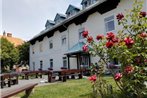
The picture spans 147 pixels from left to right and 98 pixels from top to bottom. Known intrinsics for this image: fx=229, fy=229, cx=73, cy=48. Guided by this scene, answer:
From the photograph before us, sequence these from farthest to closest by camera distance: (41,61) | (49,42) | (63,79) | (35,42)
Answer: (35,42) → (41,61) → (49,42) → (63,79)

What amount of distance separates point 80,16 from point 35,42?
1470cm

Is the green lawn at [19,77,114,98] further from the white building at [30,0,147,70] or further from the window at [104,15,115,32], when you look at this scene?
the window at [104,15,115,32]

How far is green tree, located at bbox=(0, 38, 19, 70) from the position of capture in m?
41.9

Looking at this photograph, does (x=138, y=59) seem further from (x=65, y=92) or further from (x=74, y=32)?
(x=74, y=32)

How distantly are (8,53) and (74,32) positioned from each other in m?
23.3

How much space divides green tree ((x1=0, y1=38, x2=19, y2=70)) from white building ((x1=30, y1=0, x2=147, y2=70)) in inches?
334

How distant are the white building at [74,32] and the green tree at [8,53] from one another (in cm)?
848

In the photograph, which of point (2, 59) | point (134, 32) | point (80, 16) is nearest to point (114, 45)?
point (134, 32)

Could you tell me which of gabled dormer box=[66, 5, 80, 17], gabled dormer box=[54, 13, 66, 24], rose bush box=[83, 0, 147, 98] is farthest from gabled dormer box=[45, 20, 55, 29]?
rose bush box=[83, 0, 147, 98]

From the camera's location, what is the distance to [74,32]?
23.4m

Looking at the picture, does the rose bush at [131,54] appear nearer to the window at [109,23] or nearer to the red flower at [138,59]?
the red flower at [138,59]

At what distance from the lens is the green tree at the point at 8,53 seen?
41.9m

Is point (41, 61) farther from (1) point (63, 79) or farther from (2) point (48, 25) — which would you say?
(1) point (63, 79)

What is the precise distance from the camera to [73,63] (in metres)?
23.4
